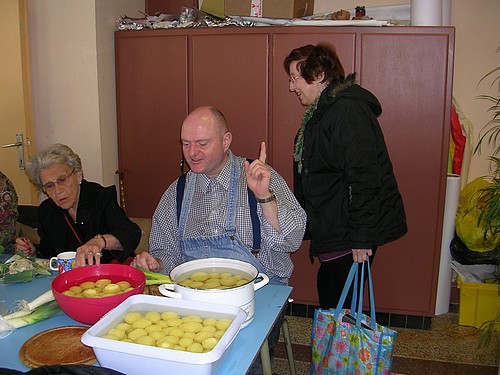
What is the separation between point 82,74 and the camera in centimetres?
315

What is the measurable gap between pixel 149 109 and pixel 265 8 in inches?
37.7

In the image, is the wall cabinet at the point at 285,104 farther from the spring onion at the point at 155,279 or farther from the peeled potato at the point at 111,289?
the peeled potato at the point at 111,289

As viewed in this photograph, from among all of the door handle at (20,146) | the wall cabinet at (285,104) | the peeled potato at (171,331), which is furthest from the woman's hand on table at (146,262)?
the door handle at (20,146)

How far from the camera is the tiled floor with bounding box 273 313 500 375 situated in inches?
106

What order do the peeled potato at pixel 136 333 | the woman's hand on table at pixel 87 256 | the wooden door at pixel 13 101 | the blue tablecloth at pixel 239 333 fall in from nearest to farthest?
the peeled potato at pixel 136 333, the blue tablecloth at pixel 239 333, the woman's hand on table at pixel 87 256, the wooden door at pixel 13 101

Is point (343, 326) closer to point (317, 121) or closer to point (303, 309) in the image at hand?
point (317, 121)

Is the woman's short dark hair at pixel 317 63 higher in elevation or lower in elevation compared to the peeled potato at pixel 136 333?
higher

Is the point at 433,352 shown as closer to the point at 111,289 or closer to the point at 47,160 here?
the point at 111,289

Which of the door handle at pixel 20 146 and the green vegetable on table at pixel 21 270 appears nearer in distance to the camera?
the green vegetable on table at pixel 21 270

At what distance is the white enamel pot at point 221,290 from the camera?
1.31 metres

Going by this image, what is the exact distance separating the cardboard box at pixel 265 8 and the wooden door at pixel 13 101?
1.34 metres

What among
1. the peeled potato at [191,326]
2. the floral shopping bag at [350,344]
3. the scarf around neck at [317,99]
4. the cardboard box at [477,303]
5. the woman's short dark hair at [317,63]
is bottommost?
the cardboard box at [477,303]

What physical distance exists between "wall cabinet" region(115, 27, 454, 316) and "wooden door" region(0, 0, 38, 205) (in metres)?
0.62

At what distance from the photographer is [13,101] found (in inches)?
134
